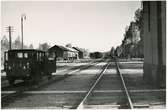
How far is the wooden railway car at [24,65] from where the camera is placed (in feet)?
49.3

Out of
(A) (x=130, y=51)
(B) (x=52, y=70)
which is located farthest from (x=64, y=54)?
(B) (x=52, y=70)

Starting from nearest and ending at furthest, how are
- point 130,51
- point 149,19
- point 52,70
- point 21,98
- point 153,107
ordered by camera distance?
point 153,107 < point 21,98 < point 149,19 < point 52,70 < point 130,51

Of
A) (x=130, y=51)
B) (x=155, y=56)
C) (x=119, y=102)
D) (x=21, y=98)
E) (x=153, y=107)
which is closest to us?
(x=153, y=107)

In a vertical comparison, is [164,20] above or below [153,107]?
above

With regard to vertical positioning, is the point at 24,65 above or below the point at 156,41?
below

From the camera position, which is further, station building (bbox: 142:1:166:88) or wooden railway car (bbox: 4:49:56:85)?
wooden railway car (bbox: 4:49:56:85)

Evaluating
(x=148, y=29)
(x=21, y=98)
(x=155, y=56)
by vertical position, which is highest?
(x=148, y=29)

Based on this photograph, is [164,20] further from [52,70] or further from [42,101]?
[52,70]

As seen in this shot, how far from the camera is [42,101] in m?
10.1

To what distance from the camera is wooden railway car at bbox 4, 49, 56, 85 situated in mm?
15023

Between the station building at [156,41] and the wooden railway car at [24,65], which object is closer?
the station building at [156,41]

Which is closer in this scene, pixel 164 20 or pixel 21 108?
pixel 21 108

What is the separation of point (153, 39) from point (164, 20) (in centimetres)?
245

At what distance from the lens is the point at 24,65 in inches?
591
